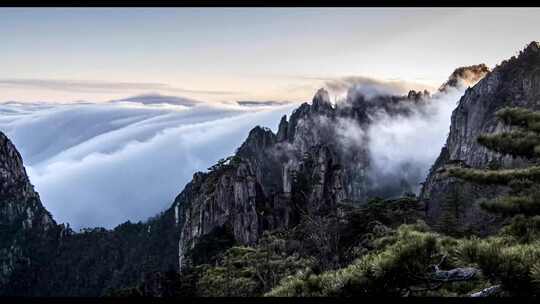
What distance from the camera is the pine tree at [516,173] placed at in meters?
4.64

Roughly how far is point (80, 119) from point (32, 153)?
10.3 metres

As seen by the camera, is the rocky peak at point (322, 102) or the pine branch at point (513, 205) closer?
the pine branch at point (513, 205)

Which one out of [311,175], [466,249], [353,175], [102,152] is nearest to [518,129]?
[466,249]

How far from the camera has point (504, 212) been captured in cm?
467

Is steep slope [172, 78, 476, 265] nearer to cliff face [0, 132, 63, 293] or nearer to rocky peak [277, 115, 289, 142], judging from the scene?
rocky peak [277, 115, 289, 142]

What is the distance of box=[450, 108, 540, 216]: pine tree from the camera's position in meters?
4.64

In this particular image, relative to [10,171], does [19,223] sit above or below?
below

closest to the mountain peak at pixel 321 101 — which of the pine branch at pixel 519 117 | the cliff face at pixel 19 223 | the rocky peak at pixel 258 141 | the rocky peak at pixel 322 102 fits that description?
the rocky peak at pixel 322 102

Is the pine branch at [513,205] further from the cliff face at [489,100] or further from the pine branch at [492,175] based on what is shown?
the cliff face at [489,100]

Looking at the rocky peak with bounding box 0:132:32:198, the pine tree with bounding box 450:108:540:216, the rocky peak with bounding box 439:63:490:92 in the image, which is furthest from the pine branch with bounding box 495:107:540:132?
the rocky peak with bounding box 0:132:32:198

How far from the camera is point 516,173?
194 inches

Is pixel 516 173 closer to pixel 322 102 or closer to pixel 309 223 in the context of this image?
pixel 309 223

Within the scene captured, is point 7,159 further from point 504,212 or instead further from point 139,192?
point 504,212

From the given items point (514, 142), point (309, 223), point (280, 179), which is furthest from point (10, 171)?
point (514, 142)
